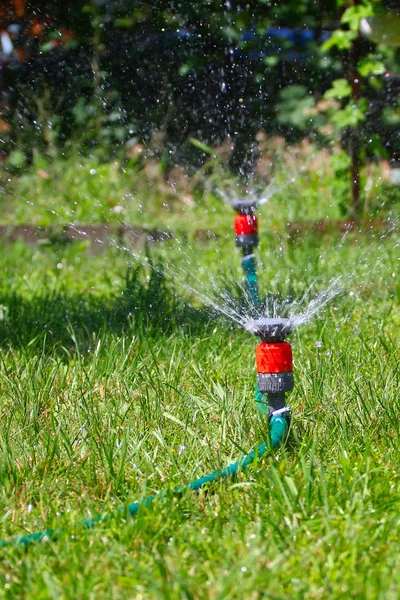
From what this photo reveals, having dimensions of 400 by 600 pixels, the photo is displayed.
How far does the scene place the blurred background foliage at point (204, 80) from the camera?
4680mm

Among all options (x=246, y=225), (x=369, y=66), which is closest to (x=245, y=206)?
(x=246, y=225)

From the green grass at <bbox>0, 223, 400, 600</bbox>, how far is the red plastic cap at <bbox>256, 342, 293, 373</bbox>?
17cm

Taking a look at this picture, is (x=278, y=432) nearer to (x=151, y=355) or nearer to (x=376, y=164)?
(x=151, y=355)

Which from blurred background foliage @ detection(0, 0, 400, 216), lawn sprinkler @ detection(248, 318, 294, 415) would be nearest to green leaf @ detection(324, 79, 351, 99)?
blurred background foliage @ detection(0, 0, 400, 216)

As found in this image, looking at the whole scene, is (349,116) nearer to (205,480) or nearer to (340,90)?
(340,90)

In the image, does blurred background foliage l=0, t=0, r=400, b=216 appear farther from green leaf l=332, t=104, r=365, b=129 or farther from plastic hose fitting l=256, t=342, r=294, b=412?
plastic hose fitting l=256, t=342, r=294, b=412

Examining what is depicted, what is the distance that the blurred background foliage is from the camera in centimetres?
468

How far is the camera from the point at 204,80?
487 centimetres

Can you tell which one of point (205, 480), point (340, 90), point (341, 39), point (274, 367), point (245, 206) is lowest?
point (205, 480)

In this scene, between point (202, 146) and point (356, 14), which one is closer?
point (356, 14)

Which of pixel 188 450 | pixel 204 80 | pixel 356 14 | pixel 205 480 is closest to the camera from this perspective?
pixel 205 480

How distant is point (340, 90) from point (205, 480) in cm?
328

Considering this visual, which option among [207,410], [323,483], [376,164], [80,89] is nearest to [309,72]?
[376,164]

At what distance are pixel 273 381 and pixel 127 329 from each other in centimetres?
110
